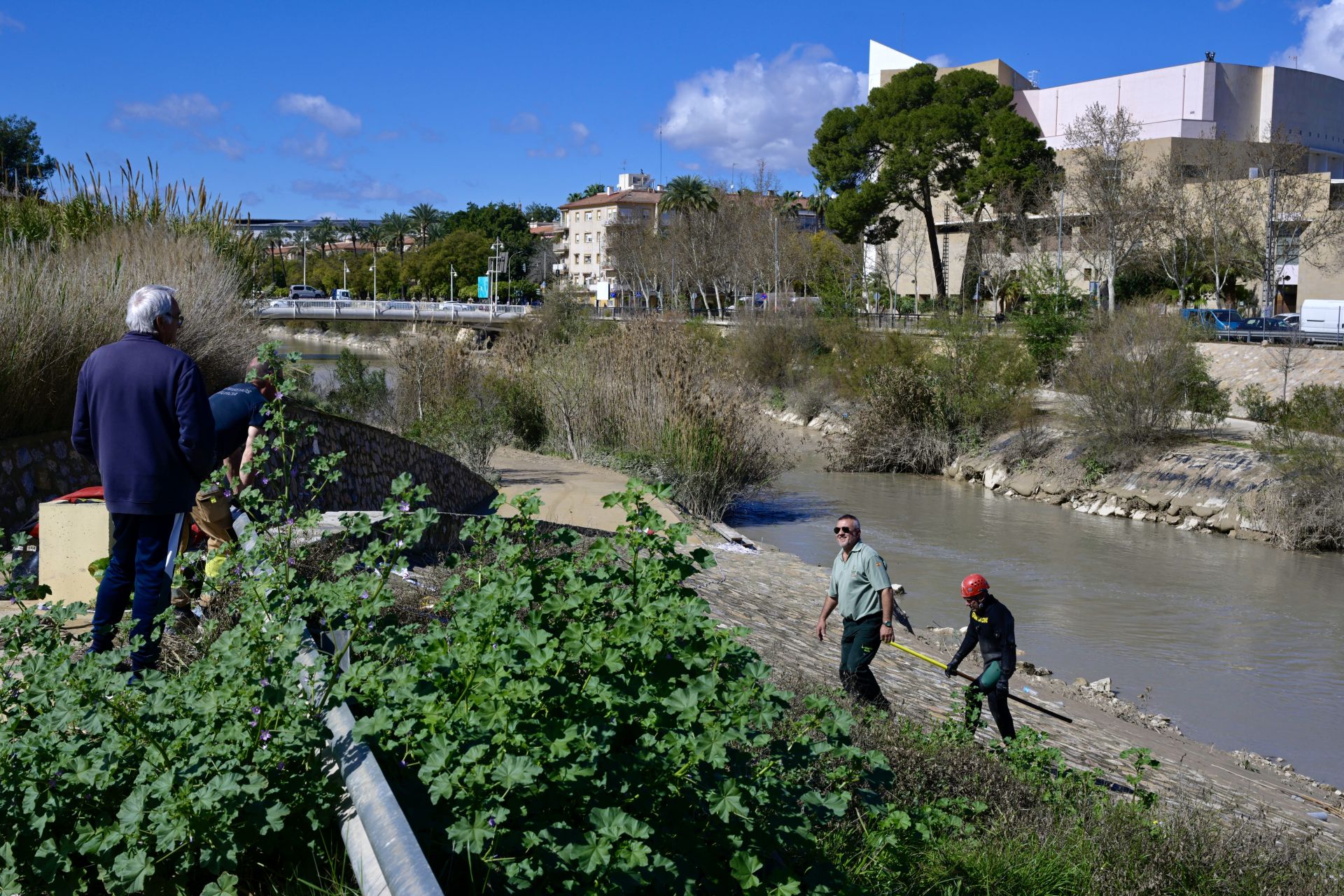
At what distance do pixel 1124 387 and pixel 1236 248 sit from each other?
71.4 ft

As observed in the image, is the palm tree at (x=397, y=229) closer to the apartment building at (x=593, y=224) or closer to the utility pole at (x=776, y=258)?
the apartment building at (x=593, y=224)

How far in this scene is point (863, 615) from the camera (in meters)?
8.57

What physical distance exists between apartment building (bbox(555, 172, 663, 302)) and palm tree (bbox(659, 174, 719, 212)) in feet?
57.5

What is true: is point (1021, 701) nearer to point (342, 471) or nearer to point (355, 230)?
point (342, 471)

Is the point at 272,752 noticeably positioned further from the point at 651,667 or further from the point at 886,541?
the point at 886,541

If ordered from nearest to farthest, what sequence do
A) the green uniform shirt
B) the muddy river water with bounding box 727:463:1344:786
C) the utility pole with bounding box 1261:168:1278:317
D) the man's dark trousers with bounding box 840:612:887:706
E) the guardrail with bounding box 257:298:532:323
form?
the man's dark trousers with bounding box 840:612:887:706
the green uniform shirt
the muddy river water with bounding box 727:463:1344:786
the utility pole with bounding box 1261:168:1278:317
the guardrail with bounding box 257:298:532:323

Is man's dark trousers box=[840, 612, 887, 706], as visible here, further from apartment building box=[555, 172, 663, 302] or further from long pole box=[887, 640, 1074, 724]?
apartment building box=[555, 172, 663, 302]

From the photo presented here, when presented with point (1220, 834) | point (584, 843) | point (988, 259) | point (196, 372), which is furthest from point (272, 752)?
point (988, 259)

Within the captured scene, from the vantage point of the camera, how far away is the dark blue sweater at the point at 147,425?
501 cm

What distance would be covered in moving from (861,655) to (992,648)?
1.15 m

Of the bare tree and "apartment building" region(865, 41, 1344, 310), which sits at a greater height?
"apartment building" region(865, 41, 1344, 310)

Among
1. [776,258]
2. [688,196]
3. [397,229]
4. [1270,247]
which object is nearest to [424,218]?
[397,229]

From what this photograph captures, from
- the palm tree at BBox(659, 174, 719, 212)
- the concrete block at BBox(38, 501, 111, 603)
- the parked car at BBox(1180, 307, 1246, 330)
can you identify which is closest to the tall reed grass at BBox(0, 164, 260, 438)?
the concrete block at BBox(38, 501, 111, 603)

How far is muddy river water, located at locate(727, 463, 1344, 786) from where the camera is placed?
14125 millimetres
